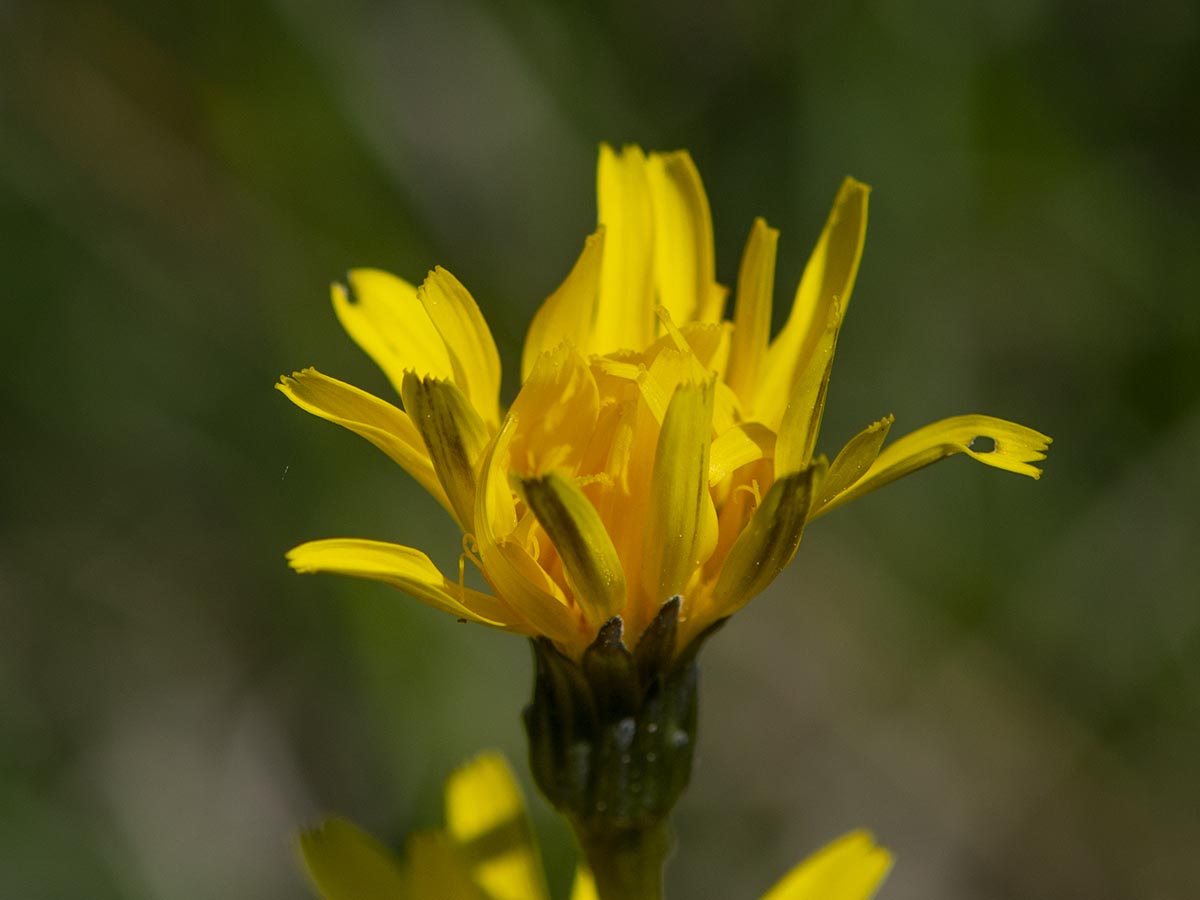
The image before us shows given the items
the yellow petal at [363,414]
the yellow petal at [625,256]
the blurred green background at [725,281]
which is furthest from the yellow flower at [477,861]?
the blurred green background at [725,281]

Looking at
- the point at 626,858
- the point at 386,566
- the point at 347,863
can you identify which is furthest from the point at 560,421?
the point at 347,863

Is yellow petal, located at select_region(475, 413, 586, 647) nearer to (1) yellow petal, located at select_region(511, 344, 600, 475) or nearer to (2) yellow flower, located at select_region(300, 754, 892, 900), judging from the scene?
(1) yellow petal, located at select_region(511, 344, 600, 475)

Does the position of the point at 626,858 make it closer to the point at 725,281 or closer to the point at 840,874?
the point at 840,874

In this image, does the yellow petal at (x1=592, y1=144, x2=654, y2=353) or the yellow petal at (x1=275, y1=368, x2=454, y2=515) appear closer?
the yellow petal at (x1=275, y1=368, x2=454, y2=515)

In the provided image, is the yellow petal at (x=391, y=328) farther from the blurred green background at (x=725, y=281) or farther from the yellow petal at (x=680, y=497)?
the blurred green background at (x=725, y=281)

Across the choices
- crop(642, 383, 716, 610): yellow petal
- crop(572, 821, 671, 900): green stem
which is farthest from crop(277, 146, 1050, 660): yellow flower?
crop(572, 821, 671, 900): green stem

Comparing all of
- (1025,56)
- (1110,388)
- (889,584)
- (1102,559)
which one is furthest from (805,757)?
(1025,56)
